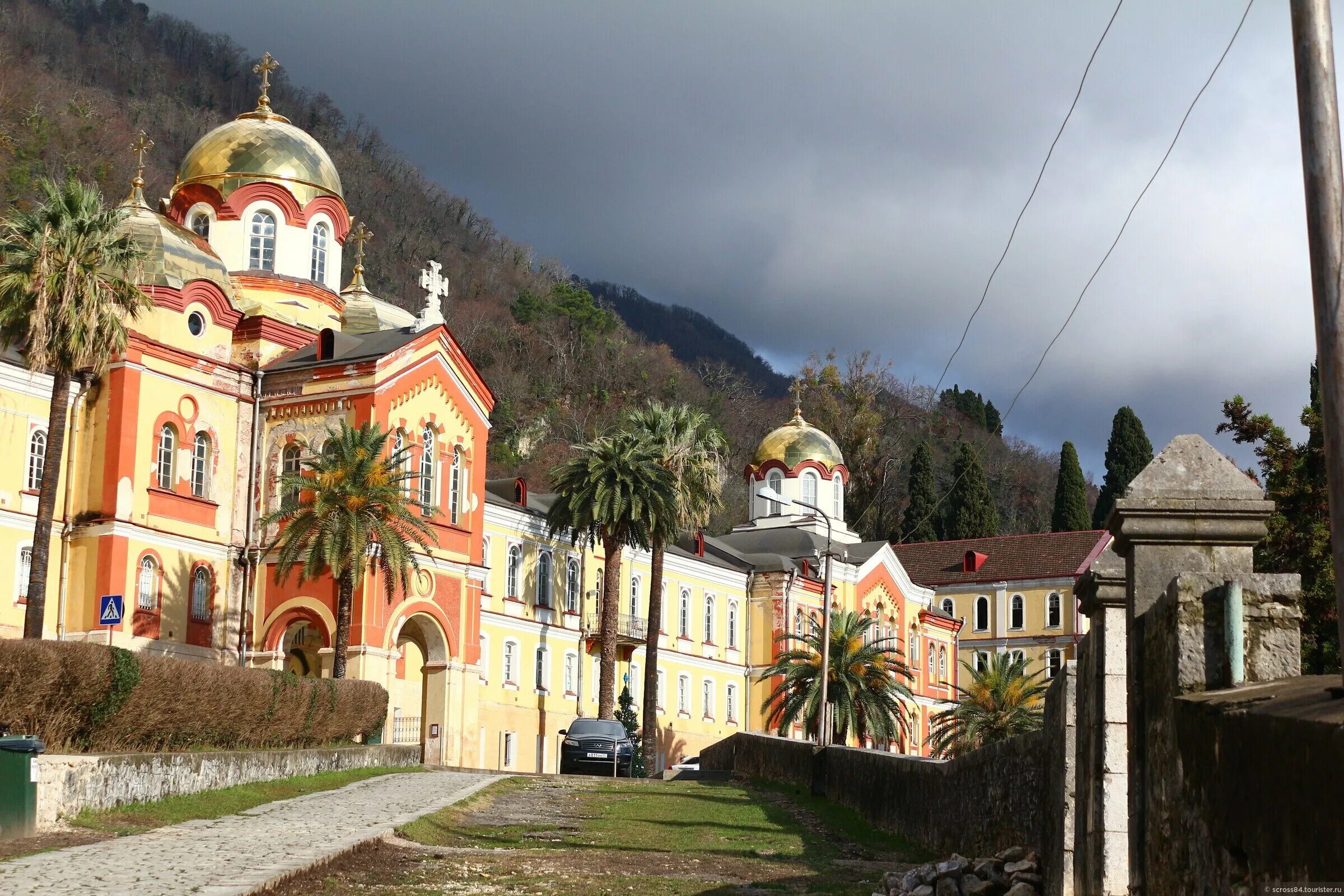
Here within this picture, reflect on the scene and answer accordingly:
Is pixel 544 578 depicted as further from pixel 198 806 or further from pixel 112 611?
pixel 198 806

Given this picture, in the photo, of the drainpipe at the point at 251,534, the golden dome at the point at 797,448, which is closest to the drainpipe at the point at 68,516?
the drainpipe at the point at 251,534

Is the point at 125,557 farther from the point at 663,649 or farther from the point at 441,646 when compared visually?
the point at 663,649

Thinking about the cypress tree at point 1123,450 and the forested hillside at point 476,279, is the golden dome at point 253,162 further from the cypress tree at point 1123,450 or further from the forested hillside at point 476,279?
the cypress tree at point 1123,450

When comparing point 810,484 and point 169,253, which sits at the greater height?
point 169,253

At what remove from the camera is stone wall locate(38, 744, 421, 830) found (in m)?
16.9

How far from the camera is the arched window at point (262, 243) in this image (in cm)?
4888

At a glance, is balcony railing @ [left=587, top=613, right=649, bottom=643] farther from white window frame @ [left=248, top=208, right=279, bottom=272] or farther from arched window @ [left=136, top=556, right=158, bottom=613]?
arched window @ [left=136, top=556, right=158, bottom=613]

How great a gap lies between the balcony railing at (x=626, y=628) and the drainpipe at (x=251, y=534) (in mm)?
17194

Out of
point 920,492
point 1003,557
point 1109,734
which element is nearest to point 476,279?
point 920,492

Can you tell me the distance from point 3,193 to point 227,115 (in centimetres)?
6176

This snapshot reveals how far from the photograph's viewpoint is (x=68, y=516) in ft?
133

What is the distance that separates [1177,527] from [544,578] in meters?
50.1

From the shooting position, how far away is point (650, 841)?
19.4 meters

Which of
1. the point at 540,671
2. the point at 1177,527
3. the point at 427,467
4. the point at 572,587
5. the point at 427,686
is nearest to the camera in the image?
the point at 1177,527
